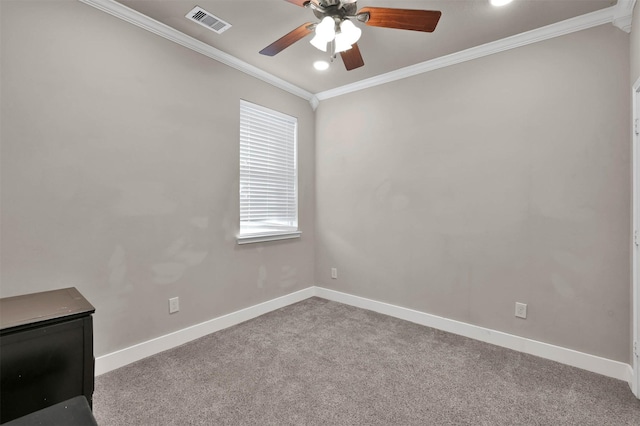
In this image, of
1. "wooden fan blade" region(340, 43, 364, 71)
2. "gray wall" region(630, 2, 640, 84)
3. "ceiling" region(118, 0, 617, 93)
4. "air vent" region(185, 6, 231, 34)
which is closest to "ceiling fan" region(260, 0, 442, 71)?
"wooden fan blade" region(340, 43, 364, 71)

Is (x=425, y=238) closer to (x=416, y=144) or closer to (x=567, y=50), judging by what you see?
(x=416, y=144)

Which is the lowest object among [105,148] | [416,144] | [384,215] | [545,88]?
[384,215]

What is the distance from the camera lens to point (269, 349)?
2.57m

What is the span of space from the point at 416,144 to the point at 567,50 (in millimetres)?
1338

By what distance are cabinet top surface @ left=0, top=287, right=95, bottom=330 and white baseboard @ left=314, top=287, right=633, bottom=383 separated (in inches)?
107

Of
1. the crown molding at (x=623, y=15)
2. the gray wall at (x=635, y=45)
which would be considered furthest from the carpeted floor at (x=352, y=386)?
the crown molding at (x=623, y=15)

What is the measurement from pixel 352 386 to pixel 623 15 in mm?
3178

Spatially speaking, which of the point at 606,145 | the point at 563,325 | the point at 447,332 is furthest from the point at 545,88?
the point at 447,332

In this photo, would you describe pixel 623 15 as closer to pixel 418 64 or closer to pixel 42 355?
pixel 418 64

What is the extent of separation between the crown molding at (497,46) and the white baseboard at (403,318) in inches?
97.1

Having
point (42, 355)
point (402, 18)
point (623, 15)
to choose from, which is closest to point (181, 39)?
point (402, 18)

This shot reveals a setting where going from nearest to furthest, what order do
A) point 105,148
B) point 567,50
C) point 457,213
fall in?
point 105,148 → point 567,50 → point 457,213

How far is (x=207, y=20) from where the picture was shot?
2.37 metres

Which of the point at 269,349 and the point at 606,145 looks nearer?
the point at 606,145
